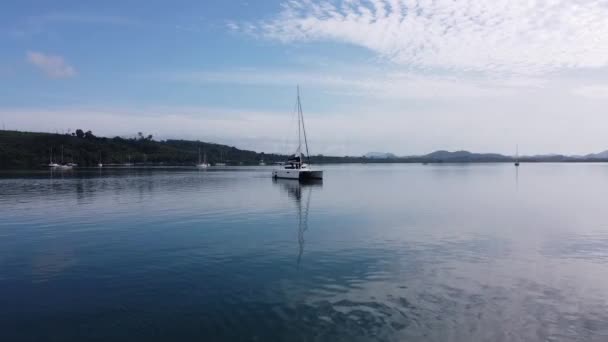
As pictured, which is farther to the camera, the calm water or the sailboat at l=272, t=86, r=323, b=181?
the sailboat at l=272, t=86, r=323, b=181

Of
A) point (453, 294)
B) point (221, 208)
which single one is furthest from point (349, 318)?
point (221, 208)

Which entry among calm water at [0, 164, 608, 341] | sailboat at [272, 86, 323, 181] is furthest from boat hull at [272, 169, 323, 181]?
calm water at [0, 164, 608, 341]

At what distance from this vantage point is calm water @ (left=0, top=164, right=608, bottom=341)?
1158 cm

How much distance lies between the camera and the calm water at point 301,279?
11578 millimetres

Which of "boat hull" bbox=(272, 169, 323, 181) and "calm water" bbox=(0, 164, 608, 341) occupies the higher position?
"boat hull" bbox=(272, 169, 323, 181)

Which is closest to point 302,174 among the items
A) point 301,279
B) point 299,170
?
point 299,170

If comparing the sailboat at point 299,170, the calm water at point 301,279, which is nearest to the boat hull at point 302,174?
the sailboat at point 299,170

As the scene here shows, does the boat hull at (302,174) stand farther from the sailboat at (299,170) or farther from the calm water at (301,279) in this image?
the calm water at (301,279)

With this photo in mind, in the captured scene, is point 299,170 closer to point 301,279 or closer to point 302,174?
point 302,174

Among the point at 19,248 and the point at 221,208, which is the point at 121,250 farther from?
the point at 221,208

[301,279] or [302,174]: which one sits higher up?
[302,174]

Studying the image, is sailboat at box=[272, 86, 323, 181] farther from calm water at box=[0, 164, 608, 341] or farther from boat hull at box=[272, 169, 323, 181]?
calm water at box=[0, 164, 608, 341]

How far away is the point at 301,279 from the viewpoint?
52.8 feet

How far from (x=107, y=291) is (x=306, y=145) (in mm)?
78155
